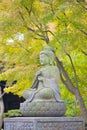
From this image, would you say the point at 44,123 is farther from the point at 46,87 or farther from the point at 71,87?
the point at 71,87

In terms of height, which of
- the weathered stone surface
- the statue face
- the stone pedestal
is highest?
the statue face

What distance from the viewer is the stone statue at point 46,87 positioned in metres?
8.93

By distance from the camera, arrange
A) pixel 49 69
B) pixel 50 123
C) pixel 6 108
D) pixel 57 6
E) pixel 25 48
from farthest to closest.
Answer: pixel 6 108
pixel 25 48
pixel 57 6
pixel 49 69
pixel 50 123

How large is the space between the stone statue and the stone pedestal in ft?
1.17

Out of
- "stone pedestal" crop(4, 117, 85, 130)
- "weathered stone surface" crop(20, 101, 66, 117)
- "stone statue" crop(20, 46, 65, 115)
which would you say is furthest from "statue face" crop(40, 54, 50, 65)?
"stone pedestal" crop(4, 117, 85, 130)

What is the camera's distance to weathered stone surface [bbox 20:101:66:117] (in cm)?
882

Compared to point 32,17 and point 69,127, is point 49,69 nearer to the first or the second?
point 69,127

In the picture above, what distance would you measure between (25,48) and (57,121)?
5.65 meters

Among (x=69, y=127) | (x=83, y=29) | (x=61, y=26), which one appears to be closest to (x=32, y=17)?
(x=61, y=26)

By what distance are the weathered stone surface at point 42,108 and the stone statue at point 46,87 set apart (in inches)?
0.9

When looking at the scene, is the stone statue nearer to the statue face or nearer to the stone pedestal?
the statue face

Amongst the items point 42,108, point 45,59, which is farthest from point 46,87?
point 45,59

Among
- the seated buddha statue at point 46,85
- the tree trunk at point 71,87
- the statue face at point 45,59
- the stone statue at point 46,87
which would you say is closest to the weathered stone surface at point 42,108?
the stone statue at point 46,87

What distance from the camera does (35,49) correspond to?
14133 mm
